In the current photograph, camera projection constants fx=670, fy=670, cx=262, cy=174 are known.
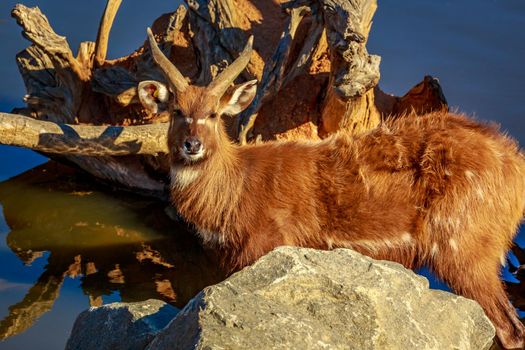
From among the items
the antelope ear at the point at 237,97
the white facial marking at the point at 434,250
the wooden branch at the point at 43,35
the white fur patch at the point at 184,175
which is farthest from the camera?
the wooden branch at the point at 43,35

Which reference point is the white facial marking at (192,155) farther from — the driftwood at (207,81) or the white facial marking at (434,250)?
the driftwood at (207,81)

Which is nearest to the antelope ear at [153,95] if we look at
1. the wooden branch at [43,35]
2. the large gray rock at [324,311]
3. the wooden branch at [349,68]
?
the large gray rock at [324,311]

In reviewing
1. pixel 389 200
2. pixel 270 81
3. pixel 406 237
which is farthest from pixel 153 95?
pixel 270 81

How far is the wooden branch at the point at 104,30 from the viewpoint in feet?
42.9

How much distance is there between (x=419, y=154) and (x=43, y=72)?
28.3 ft

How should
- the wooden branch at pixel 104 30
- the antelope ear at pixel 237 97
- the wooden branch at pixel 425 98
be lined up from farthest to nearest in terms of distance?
the wooden branch at pixel 104 30
the wooden branch at pixel 425 98
the antelope ear at pixel 237 97

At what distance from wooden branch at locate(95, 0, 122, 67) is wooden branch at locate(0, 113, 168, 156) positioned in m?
3.59

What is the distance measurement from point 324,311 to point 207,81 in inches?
326

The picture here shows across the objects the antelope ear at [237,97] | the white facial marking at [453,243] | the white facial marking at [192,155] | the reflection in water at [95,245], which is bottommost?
the reflection in water at [95,245]

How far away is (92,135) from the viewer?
32.6 feet

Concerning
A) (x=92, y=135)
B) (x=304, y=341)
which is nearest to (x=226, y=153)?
(x=304, y=341)

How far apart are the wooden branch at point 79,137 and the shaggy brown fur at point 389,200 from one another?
12.1 feet

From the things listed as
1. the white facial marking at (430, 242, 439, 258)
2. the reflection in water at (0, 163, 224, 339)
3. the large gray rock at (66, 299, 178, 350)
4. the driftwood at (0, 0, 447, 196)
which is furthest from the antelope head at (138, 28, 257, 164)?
the driftwood at (0, 0, 447, 196)

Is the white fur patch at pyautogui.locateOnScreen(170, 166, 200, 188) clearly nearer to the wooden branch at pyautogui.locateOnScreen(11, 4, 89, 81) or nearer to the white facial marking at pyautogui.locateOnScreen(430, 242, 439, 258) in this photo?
the white facial marking at pyautogui.locateOnScreen(430, 242, 439, 258)
